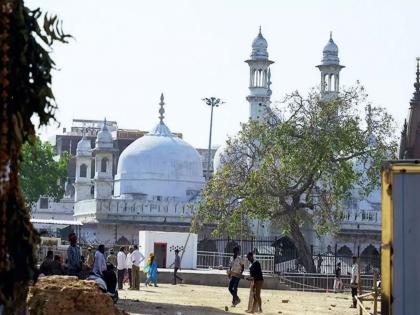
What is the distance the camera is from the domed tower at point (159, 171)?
78.2m

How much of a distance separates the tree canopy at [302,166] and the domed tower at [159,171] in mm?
30000

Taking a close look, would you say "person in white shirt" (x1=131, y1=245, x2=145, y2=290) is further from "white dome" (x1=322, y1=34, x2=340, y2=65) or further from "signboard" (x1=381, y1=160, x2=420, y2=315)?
"white dome" (x1=322, y1=34, x2=340, y2=65)

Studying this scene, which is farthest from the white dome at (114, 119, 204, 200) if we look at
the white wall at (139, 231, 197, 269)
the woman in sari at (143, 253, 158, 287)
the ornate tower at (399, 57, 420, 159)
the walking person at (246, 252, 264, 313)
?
the walking person at (246, 252, 264, 313)

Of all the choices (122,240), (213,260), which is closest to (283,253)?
(213,260)

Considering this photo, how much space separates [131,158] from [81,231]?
5132 mm

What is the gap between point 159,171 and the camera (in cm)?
7838

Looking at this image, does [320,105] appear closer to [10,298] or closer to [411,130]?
[411,130]

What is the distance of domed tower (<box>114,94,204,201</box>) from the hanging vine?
228ft

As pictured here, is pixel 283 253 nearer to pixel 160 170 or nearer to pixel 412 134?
pixel 412 134

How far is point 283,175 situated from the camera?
4647 centimetres

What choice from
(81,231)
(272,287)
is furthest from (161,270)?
(81,231)

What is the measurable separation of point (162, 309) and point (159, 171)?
174 ft

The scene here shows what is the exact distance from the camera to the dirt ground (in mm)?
25828

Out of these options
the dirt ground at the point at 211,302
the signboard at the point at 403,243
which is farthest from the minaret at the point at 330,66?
the signboard at the point at 403,243
